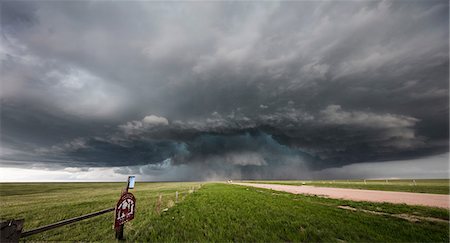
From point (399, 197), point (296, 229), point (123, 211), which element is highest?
point (123, 211)

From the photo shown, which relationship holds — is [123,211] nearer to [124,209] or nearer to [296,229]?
[124,209]

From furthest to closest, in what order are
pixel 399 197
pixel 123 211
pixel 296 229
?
pixel 399 197 → pixel 296 229 → pixel 123 211

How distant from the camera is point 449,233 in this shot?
10.5 m

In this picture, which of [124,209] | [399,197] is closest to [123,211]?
[124,209]

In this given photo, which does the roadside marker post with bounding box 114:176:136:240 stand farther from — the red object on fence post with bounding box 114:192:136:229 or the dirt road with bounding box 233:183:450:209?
the dirt road with bounding box 233:183:450:209

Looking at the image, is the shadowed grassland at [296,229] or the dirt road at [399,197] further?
the dirt road at [399,197]

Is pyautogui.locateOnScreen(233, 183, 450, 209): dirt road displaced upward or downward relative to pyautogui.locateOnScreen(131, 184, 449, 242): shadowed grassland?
downward

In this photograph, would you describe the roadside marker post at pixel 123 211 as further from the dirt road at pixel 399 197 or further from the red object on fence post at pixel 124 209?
the dirt road at pixel 399 197

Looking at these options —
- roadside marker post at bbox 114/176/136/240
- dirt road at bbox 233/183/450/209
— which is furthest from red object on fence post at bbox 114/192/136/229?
dirt road at bbox 233/183/450/209

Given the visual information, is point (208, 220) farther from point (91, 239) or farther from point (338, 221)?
point (338, 221)

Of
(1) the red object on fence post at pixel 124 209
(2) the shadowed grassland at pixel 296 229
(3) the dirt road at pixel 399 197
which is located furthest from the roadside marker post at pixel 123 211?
(3) the dirt road at pixel 399 197

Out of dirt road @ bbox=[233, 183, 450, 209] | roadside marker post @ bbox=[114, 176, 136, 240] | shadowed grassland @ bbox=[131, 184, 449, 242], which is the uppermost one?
roadside marker post @ bbox=[114, 176, 136, 240]

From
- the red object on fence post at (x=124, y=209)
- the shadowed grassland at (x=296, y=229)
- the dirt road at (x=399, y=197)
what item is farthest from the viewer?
the dirt road at (x=399, y=197)

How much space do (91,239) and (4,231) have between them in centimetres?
766
